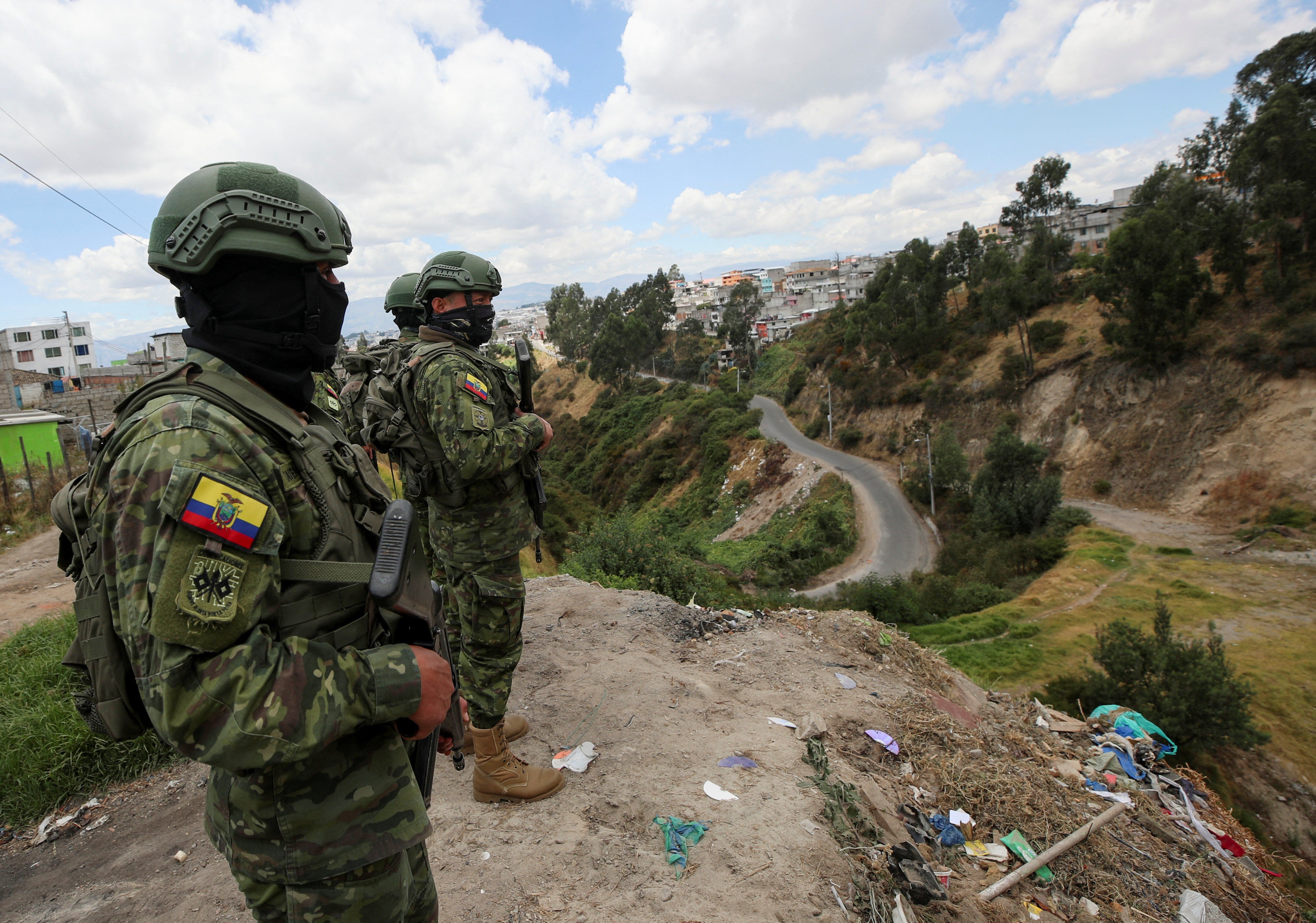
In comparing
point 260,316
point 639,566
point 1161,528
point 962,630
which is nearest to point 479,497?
point 260,316

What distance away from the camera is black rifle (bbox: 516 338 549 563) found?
355cm

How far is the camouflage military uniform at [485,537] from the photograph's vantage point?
3.15 meters

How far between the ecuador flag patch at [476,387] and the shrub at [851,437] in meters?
40.2

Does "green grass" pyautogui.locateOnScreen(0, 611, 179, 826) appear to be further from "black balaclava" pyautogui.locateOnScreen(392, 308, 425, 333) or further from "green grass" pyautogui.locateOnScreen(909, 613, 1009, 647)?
"green grass" pyautogui.locateOnScreen(909, 613, 1009, 647)

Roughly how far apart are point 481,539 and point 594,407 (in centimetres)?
5659

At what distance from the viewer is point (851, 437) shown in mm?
41312

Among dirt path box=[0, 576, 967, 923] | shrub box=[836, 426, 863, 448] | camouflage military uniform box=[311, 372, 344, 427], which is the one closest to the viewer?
dirt path box=[0, 576, 967, 923]

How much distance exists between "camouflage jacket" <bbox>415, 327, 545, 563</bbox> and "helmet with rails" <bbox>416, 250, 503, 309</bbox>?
204mm

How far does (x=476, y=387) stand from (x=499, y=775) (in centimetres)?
198

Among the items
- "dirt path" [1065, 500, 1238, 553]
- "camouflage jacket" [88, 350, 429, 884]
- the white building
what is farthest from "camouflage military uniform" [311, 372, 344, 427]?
the white building

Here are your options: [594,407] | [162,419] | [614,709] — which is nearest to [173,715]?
[162,419]

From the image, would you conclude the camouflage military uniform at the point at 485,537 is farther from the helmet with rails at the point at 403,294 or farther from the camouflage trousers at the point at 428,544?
the helmet with rails at the point at 403,294

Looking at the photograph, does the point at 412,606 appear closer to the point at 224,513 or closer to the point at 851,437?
the point at 224,513

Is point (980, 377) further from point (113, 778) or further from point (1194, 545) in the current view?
point (113, 778)
